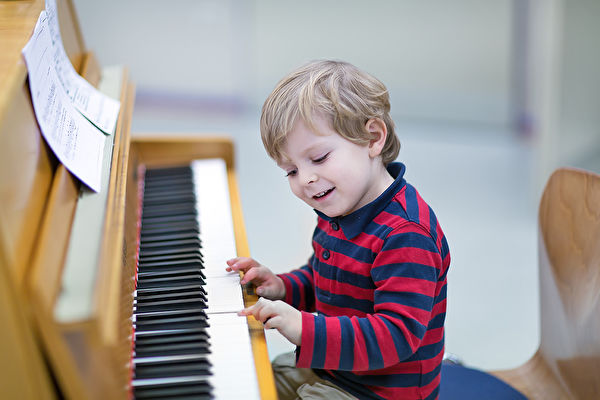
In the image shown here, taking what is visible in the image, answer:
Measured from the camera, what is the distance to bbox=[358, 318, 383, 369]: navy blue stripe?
4.27 ft

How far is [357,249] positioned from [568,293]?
0.48 meters

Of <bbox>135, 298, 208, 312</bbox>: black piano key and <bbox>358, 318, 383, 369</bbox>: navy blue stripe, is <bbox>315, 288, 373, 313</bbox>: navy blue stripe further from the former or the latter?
<bbox>135, 298, 208, 312</bbox>: black piano key

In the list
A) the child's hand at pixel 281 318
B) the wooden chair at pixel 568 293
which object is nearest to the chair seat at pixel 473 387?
the wooden chair at pixel 568 293

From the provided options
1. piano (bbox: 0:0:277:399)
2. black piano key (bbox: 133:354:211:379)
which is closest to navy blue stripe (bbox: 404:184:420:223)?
piano (bbox: 0:0:277:399)

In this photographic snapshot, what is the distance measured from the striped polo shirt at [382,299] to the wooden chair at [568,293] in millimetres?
288

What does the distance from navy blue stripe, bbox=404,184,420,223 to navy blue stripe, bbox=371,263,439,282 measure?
95 millimetres

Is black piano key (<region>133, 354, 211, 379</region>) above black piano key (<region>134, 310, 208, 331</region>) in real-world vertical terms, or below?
below

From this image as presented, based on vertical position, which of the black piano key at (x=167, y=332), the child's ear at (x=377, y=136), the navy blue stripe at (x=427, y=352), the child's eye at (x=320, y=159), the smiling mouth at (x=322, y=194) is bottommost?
the navy blue stripe at (x=427, y=352)

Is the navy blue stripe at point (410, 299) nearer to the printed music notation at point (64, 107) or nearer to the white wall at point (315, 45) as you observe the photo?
the printed music notation at point (64, 107)

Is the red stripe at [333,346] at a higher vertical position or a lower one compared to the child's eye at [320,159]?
lower

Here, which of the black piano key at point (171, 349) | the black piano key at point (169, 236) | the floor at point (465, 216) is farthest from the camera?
the floor at point (465, 216)

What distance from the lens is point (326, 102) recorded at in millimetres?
1400

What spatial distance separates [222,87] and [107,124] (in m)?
4.20

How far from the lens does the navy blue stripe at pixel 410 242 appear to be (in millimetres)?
1343
